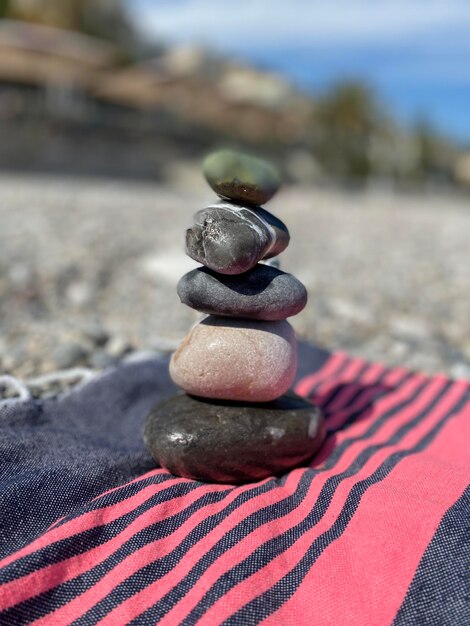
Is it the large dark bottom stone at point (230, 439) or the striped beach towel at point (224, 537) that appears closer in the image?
the striped beach towel at point (224, 537)

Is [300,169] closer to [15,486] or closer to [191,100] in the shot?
[191,100]

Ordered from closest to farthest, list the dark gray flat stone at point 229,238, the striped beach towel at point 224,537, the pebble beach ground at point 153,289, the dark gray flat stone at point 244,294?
the striped beach towel at point 224,537 < the dark gray flat stone at point 229,238 < the dark gray flat stone at point 244,294 < the pebble beach ground at point 153,289

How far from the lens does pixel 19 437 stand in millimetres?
2275

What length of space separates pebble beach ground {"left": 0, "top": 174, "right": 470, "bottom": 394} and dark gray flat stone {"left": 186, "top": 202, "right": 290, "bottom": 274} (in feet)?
4.78

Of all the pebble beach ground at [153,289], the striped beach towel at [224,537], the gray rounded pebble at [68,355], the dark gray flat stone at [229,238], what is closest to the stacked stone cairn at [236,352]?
the dark gray flat stone at [229,238]

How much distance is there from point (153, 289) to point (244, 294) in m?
3.26

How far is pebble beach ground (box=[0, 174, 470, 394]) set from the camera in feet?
13.2

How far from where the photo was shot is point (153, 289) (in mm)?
5449

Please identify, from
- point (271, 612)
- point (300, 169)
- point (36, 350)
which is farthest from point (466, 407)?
point (300, 169)

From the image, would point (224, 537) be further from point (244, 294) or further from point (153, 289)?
point (153, 289)

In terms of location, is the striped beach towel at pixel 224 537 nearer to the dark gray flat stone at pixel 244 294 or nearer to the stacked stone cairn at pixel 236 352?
the stacked stone cairn at pixel 236 352

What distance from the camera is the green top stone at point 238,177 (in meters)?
2.23

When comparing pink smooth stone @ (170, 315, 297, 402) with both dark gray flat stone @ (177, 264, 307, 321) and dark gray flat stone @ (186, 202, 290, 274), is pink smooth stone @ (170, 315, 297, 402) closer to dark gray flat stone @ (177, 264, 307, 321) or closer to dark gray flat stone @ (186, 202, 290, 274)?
dark gray flat stone @ (177, 264, 307, 321)

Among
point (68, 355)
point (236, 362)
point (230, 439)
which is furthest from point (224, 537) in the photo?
point (68, 355)
